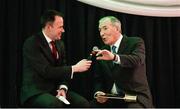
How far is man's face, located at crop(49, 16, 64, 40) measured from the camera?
310 centimetres

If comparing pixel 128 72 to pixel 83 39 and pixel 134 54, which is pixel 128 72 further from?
pixel 83 39

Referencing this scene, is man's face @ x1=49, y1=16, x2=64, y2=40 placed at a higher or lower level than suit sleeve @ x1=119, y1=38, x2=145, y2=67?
higher

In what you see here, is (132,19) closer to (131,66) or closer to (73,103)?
(131,66)

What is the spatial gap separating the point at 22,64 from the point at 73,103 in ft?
1.57

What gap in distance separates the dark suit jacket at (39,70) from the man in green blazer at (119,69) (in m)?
0.26

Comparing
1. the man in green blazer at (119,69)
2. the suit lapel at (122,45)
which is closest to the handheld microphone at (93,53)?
the man in green blazer at (119,69)

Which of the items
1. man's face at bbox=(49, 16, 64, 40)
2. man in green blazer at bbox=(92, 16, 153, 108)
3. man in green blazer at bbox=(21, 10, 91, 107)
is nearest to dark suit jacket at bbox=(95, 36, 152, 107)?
man in green blazer at bbox=(92, 16, 153, 108)

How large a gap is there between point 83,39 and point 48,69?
1.25ft

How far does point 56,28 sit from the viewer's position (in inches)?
122

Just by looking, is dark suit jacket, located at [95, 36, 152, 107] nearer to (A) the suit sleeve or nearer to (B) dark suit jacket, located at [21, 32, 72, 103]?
(A) the suit sleeve

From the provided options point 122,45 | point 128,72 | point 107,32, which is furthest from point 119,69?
point 107,32

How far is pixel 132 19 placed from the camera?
10.7 ft

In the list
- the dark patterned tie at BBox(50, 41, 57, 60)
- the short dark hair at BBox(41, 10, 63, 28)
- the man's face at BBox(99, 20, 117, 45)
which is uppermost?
the short dark hair at BBox(41, 10, 63, 28)

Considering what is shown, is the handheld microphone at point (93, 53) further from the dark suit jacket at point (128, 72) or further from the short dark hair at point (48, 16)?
the short dark hair at point (48, 16)
